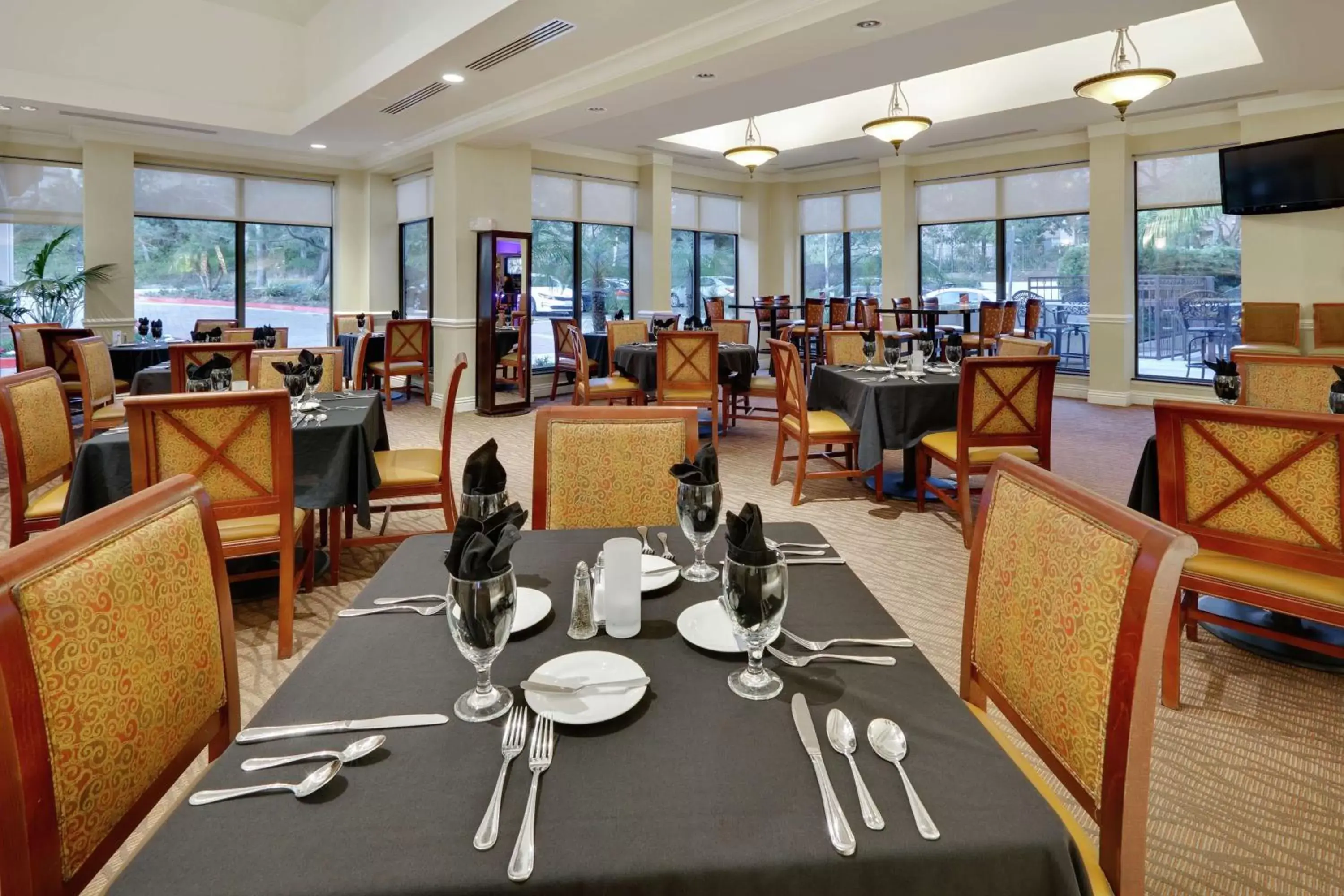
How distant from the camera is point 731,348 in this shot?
6.89 metres

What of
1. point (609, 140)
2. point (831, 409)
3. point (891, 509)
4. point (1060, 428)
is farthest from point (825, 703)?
point (609, 140)

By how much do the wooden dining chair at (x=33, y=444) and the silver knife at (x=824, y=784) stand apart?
307 centimetres

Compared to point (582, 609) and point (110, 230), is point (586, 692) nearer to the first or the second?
point (582, 609)

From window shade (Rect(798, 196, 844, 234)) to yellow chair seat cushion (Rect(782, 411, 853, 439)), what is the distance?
747 centimetres

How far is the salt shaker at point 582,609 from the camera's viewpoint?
1.22 m

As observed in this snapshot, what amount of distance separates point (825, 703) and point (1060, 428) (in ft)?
23.6

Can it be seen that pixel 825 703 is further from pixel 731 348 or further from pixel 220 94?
pixel 220 94

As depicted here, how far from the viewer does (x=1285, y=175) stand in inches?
275

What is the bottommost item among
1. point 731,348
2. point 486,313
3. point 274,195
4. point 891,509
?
point 891,509

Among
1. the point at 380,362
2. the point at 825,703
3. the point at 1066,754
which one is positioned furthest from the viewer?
the point at 380,362

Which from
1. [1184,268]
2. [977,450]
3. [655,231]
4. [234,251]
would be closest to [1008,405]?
[977,450]

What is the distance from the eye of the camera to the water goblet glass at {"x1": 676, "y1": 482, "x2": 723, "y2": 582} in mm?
1464

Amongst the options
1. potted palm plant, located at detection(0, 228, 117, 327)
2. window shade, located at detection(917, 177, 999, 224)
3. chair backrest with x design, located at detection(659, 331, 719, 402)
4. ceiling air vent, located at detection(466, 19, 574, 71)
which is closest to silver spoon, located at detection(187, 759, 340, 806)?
chair backrest with x design, located at detection(659, 331, 719, 402)

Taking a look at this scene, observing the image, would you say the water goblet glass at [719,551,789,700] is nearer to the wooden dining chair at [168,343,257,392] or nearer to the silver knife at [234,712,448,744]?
the silver knife at [234,712,448,744]
